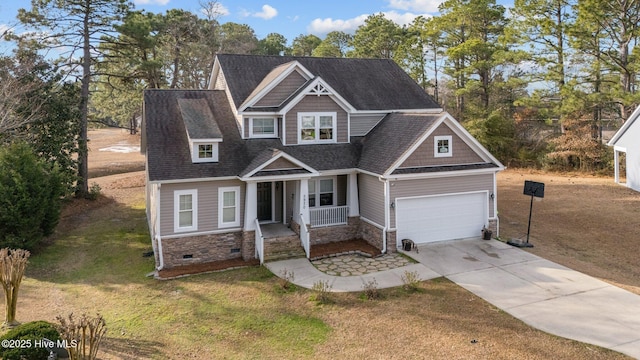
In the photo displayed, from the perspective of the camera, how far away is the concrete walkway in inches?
370

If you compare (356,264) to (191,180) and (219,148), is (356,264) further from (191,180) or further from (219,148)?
(219,148)

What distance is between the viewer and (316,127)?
17.5 m

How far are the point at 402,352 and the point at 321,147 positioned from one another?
1044 centimetres

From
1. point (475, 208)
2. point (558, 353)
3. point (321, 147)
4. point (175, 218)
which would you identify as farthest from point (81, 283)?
point (475, 208)

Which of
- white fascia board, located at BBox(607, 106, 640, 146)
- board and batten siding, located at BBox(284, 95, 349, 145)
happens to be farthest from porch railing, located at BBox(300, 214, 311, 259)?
white fascia board, located at BBox(607, 106, 640, 146)

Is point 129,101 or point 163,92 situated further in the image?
point 129,101

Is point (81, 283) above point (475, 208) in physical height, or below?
below

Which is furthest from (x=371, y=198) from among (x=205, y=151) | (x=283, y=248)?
(x=205, y=151)

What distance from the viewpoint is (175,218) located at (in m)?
14.3

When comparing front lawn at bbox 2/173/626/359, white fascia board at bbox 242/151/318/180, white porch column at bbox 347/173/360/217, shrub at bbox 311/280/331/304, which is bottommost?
front lawn at bbox 2/173/626/359

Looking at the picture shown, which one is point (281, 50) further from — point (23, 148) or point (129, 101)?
point (23, 148)

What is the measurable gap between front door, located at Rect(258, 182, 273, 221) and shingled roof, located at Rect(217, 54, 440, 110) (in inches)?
159

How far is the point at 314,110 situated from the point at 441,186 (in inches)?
247

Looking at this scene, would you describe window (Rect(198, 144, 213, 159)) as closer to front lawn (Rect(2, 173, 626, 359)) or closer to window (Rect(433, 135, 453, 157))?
front lawn (Rect(2, 173, 626, 359))
